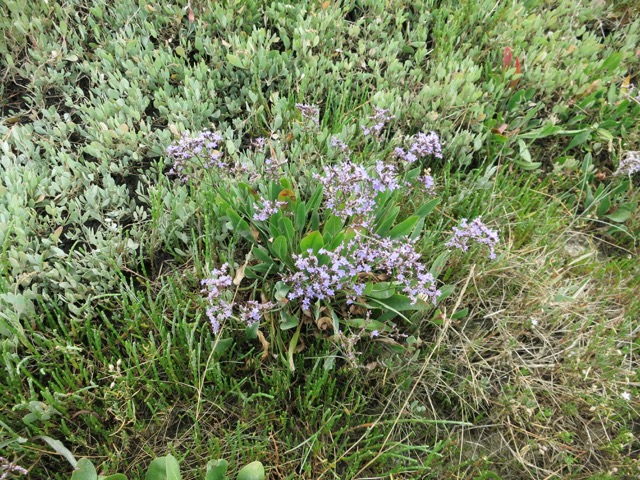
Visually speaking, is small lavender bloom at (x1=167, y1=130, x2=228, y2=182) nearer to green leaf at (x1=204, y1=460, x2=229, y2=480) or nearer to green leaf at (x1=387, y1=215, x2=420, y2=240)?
green leaf at (x1=387, y1=215, x2=420, y2=240)

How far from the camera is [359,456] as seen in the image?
7.10 feet

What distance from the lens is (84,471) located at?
1932 millimetres

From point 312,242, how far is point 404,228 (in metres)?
0.53

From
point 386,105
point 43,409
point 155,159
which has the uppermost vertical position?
point 386,105

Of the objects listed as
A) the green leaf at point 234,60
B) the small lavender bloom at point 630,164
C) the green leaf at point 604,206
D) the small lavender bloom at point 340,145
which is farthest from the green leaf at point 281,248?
the small lavender bloom at point 630,164

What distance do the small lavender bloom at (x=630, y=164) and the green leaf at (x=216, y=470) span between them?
10.0 feet

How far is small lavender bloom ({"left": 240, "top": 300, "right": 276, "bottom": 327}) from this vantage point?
7.47 ft

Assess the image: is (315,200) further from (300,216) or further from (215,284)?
(215,284)

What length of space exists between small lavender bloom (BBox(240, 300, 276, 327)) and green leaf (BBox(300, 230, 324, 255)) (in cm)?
30

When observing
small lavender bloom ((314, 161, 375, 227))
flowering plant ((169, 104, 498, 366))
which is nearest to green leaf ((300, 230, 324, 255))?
flowering plant ((169, 104, 498, 366))

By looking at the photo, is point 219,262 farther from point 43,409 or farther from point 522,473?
point 522,473

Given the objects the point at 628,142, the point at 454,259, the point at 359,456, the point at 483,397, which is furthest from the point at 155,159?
the point at 628,142

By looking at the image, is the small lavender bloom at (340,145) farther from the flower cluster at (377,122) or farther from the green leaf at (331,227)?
the green leaf at (331,227)

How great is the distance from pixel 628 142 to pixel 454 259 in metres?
1.85
